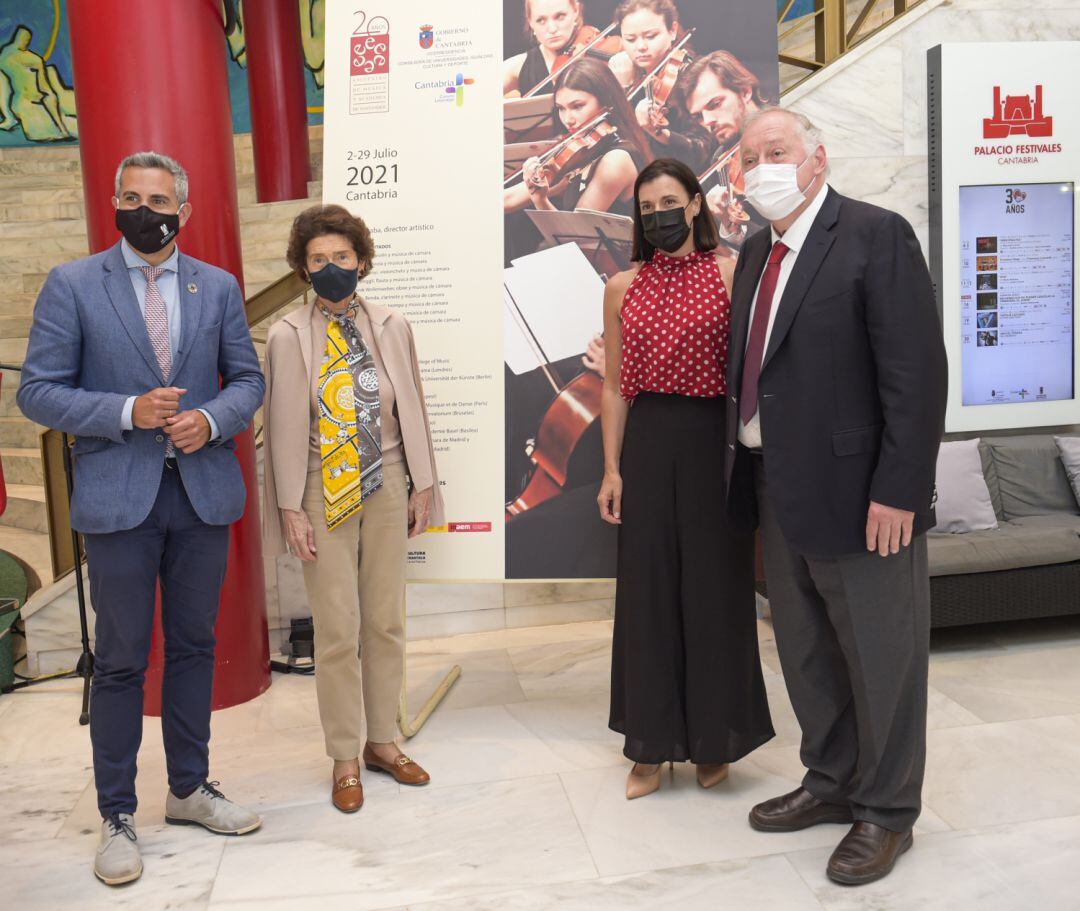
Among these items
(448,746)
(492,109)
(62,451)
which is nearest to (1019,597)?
(448,746)

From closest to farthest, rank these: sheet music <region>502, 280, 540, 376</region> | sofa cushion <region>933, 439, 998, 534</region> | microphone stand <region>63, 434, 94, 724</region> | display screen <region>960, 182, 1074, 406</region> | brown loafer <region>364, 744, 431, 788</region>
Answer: brown loafer <region>364, 744, 431, 788</region> < sheet music <region>502, 280, 540, 376</region> < microphone stand <region>63, 434, 94, 724</region> < sofa cushion <region>933, 439, 998, 534</region> < display screen <region>960, 182, 1074, 406</region>

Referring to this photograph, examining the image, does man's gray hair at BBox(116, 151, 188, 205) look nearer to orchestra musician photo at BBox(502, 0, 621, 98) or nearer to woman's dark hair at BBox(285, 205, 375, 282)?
woman's dark hair at BBox(285, 205, 375, 282)

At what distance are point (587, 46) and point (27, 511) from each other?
463cm

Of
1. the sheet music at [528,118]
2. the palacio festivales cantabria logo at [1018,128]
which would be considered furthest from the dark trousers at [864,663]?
the palacio festivales cantabria logo at [1018,128]

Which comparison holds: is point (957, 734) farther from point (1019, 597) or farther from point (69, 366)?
point (69, 366)

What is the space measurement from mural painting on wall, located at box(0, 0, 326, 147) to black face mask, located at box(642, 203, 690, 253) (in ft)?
25.8

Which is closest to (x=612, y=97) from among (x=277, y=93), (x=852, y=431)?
(x=852, y=431)

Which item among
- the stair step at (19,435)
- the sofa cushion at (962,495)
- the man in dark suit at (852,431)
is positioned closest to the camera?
the man in dark suit at (852,431)

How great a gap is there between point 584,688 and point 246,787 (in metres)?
1.34

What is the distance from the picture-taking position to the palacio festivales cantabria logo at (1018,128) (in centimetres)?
454

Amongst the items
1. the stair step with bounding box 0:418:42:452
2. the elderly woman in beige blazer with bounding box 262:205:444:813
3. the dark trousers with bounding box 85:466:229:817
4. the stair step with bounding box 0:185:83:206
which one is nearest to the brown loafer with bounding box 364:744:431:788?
the elderly woman in beige blazer with bounding box 262:205:444:813

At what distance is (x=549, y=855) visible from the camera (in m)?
2.59

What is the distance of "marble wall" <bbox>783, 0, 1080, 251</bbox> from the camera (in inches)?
176

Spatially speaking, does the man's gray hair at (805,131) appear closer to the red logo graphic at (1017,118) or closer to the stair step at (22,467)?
the red logo graphic at (1017,118)
